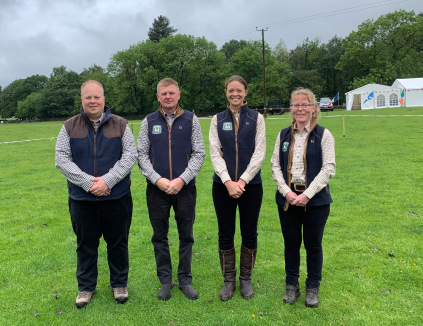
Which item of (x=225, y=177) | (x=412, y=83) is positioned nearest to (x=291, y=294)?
(x=225, y=177)

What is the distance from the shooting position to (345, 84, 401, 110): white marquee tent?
44.1 m

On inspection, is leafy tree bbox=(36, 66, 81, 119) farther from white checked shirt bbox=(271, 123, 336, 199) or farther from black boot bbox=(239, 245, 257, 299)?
white checked shirt bbox=(271, 123, 336, 199)

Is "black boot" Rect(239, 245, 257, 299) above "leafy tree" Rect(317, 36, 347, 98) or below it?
below

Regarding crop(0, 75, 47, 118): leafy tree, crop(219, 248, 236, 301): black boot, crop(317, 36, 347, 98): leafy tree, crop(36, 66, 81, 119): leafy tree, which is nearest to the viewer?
crop(219, 248, 236, 301): black boot

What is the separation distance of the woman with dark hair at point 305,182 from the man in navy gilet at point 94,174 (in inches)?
62.6

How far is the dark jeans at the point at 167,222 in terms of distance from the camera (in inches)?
140

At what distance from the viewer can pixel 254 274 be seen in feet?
13.3

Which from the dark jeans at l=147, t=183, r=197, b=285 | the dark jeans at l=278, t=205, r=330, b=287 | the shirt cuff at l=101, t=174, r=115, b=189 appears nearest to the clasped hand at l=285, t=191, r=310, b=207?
the dark jeans at l=278, t=205, r=330, b=287

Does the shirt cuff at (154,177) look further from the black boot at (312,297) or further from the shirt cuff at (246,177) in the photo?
the black boot at (312,297)

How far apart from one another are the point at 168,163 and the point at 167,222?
2.21ft

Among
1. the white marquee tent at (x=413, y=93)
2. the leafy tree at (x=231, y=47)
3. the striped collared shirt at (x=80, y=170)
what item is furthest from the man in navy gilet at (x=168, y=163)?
the leafy tree at (x=231, y=47)

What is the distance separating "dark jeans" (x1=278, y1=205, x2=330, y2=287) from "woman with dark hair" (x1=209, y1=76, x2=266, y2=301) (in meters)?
0.37

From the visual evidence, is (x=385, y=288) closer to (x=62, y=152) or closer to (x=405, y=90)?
(x=62, y=152)

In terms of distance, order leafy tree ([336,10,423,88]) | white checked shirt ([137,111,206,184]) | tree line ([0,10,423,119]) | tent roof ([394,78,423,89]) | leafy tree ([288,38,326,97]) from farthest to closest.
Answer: leafy tree ([288,38,326,97]) < leafy tree ([336,10,423,88]) < tree line ([0,10,423,119]) < tent roof ([394,78,423,89]) < white checked shirt ([137,111,206,184])
